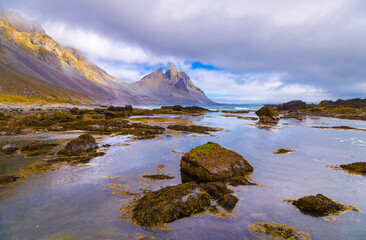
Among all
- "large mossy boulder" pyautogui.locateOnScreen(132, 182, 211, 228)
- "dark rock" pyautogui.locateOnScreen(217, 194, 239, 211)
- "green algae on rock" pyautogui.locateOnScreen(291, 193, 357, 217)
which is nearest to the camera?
"large mossy boulder" pyautogui.locateOnScreen(132, 182, 211, 228)

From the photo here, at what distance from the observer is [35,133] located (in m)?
24.8

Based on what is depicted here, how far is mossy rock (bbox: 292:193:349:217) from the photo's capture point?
819 centimetres

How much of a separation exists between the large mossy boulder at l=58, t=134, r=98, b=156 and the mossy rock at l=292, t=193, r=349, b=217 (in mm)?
17146

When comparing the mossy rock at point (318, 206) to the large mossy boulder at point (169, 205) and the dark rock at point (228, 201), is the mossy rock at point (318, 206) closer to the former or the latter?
the dark rock at point (228, 201)

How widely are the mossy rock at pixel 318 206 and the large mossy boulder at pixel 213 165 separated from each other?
4145 mm

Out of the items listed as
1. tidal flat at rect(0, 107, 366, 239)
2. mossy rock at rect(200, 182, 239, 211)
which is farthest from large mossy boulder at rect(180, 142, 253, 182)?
mossy rock at rect(200, 182, 239, 211)

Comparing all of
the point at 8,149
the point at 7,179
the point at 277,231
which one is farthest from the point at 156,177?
the point at 8,149

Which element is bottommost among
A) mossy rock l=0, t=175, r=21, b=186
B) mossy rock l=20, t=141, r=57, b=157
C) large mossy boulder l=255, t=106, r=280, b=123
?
mossy rock l=0, t=175, r=21, b=186

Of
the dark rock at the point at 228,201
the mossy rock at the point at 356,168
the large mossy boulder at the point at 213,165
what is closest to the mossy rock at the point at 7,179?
the large mossy boulder at the point at 213,165

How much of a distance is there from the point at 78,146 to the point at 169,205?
1297 centimetres

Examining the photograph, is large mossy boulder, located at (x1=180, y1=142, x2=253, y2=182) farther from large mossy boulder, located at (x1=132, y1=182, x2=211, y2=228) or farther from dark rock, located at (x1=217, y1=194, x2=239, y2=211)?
large mossy boulder, located at (x1=132, y1=182, x2=211, y2=228)

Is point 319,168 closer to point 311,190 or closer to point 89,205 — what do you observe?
point 311,190

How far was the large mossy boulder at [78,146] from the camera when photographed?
16.1 m

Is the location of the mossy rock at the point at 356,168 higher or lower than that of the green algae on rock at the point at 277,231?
higher
